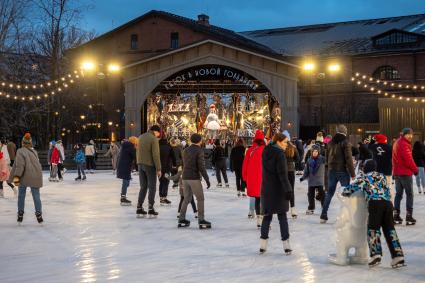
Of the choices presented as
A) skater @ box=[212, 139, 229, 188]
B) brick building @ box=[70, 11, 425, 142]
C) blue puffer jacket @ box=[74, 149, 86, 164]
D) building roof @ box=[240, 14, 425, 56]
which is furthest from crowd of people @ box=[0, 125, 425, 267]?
building roof @ box=[240, 14, 425, 56]

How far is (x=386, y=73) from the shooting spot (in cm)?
4269

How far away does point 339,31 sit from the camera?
4856 centimetres

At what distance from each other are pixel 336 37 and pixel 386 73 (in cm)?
639

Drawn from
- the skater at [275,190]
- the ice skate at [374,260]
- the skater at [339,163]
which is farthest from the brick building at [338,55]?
the ice skate at [374,260]

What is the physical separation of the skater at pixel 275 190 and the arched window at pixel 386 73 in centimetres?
3648

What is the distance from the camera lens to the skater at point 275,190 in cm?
777

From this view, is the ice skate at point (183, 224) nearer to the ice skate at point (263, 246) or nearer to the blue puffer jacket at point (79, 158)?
the ice skate at point (263, 246)

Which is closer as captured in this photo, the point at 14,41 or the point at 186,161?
the point at 186,161

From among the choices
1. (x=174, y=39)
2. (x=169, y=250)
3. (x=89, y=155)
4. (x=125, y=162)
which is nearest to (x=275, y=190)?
(x=169, y=250)

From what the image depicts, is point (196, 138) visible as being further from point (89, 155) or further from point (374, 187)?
point (89, 155)

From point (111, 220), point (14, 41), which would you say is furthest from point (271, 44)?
point (111, 220)

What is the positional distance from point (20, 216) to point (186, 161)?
3.27 meters

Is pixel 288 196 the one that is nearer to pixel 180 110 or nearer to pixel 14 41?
pixel 180 110

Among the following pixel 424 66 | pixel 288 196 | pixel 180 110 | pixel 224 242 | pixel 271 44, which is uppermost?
pixel 271 44
